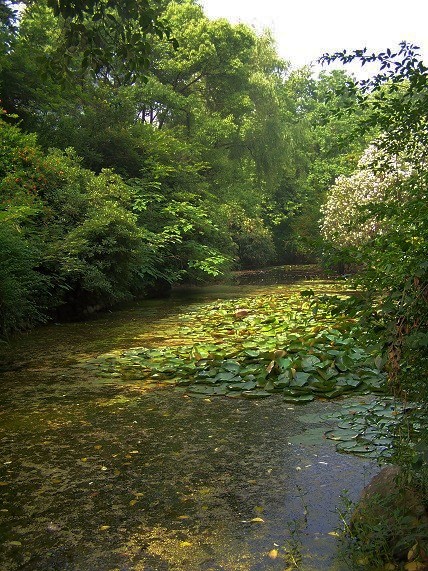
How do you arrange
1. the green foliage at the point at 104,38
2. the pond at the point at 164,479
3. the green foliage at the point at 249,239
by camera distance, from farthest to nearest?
the green foliage at the point at 249,239
the green foliage at the point at 104,38
the pond at the point at 164,479

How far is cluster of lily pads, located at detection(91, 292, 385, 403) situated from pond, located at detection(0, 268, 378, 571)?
0.75 feet

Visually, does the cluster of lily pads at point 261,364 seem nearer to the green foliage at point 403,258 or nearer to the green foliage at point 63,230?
the green foliage at point 403,258

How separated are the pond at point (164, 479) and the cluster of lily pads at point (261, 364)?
228mm

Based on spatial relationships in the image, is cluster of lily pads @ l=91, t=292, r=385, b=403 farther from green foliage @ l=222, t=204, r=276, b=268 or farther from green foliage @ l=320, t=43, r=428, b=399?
green foliage @ l=222, t=204, r=276, b=268

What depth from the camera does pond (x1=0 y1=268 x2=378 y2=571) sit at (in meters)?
2.65

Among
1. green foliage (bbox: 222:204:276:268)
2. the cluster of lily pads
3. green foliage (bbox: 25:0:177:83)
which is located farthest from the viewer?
green foliage (bbox: 222:204:276:268)

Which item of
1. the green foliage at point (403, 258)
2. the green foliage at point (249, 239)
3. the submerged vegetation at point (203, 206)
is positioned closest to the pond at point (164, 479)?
the submerged vegetation at point (203, 206)

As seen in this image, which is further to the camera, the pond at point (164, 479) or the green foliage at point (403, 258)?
the pond at point (164, 479)

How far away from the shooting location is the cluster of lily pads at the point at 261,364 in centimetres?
549

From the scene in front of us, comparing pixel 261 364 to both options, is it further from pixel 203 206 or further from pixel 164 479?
pixel 203 206

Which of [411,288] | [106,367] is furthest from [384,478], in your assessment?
[106,367]

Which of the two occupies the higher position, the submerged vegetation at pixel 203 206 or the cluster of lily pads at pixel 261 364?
the submerged vegetation at pixel 203 206

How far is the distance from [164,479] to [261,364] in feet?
9.12

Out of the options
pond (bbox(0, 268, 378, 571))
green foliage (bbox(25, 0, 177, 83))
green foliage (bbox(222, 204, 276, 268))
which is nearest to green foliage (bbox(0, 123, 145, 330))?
pond (bbox(0, 268, 378, 571))
